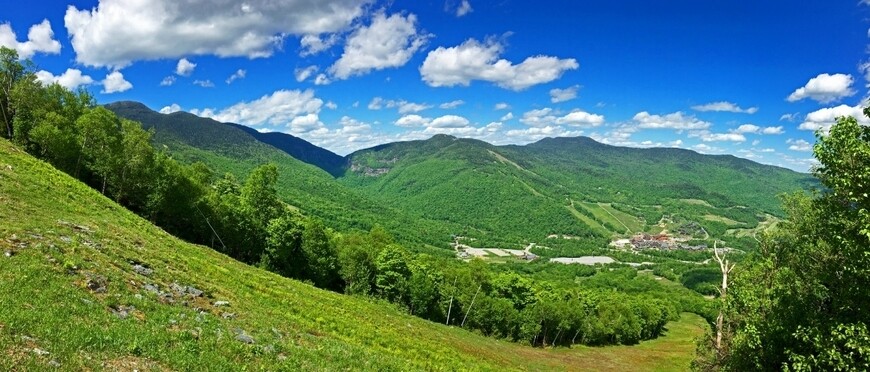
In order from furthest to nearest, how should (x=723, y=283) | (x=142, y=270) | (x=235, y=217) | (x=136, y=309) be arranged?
Answer: (x=235, y=217) < (x=723, y=283) < (x=142, y=270) < (x=136, y=309)

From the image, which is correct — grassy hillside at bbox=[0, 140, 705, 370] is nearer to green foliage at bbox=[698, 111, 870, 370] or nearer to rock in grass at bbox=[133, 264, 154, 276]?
rock in grass at bbox=[133, 264, 154, 276]

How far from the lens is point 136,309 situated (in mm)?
18547

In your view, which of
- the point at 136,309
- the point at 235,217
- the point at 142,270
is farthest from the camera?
the point at 235,217

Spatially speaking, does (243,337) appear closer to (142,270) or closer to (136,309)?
(136,309)

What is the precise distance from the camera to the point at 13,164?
40.5 meters

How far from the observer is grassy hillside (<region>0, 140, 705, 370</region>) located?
14070 mm

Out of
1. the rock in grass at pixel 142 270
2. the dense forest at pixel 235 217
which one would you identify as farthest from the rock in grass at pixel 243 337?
the dense forest at pixel 235 217

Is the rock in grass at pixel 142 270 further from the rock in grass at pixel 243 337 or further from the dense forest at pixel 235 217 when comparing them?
the dense forest at pixel 235 217

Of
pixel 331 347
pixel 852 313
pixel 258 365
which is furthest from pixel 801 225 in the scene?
pixel 258 365

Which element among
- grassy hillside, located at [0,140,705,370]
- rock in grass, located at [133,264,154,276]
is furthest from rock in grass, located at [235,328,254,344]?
rock in grass, located at [133,264,154,276]

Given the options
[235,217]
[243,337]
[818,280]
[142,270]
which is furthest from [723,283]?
[235,217]

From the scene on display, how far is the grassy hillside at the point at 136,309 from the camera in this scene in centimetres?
1407

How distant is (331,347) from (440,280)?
7293 cm

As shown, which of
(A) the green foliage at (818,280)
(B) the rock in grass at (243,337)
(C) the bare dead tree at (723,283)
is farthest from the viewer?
(C) the bare dead tree at (723,283)
